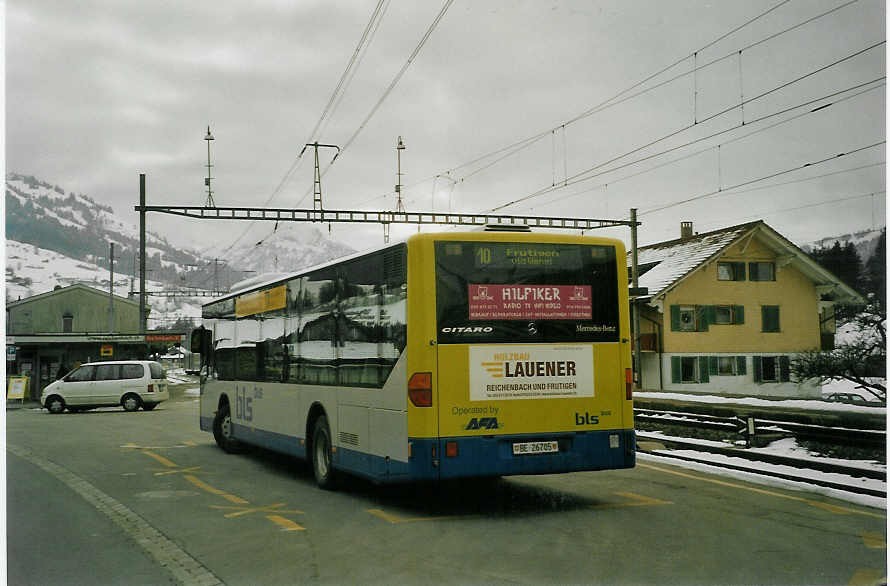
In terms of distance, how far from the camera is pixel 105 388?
3491 centimetres

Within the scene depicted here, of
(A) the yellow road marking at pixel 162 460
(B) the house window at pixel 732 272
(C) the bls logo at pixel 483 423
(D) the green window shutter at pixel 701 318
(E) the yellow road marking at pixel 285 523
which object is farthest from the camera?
(B) the house window at pixel 732 272

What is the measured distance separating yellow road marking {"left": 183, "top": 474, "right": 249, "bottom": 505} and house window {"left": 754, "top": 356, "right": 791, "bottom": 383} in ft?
127

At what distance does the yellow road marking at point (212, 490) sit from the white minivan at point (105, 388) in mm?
23070

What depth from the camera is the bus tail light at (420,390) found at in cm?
930

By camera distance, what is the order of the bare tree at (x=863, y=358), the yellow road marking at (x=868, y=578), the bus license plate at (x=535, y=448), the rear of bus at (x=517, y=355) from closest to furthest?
the yellow road marking at (x=868, y=578)
the rear of bus at (x=517, y=355)
the bus license plate at (x=535, y=448)
the bare tree at (x=863, y=358)

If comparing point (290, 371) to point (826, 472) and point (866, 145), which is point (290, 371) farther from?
point (866, 145)

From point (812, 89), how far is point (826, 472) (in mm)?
6008

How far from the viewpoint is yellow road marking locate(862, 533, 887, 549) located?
25.7 feet

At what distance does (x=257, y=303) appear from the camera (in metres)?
15.0

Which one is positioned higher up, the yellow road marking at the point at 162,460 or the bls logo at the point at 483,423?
the bls logo at the point at 483,423

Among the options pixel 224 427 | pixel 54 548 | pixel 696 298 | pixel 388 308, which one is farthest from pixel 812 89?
pixel 696 298

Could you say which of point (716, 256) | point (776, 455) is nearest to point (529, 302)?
point (776, 455)

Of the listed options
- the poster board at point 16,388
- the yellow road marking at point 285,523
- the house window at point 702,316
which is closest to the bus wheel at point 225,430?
the yellow road marking at point 285,523

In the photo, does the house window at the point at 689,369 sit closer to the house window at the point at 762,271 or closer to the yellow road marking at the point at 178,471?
Answer: the house window at the point at 762,271
